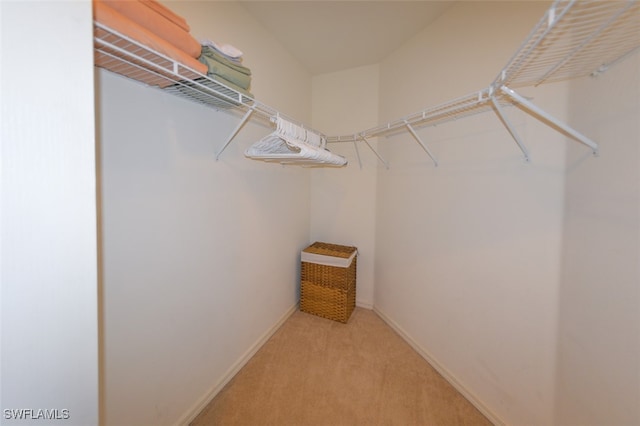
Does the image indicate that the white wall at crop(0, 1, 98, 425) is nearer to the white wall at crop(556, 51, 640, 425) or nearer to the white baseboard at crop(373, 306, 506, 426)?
the white wall at crop(556, 51, 640, 425)

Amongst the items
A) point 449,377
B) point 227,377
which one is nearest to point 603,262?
point 449,377

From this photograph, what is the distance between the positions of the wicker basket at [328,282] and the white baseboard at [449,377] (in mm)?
462

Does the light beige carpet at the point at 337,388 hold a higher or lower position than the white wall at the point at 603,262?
lower

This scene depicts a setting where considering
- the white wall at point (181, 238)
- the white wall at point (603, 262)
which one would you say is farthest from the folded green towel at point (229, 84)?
the white wall at point (603, 262)

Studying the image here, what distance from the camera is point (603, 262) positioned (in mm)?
897

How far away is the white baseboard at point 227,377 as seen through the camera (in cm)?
131

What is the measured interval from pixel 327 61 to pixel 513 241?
2116 millimetres

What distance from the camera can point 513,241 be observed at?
126 cm

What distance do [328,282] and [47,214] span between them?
203 cm

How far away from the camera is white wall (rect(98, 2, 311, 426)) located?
0.97m

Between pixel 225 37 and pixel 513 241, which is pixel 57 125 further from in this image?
pixel 513 241

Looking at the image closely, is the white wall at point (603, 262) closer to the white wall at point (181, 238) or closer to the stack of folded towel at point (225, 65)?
the stack of folded towel at point (225, 65)

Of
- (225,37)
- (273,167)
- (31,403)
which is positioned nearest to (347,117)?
(273,167)

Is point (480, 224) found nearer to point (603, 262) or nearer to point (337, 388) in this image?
point (603, 262)
